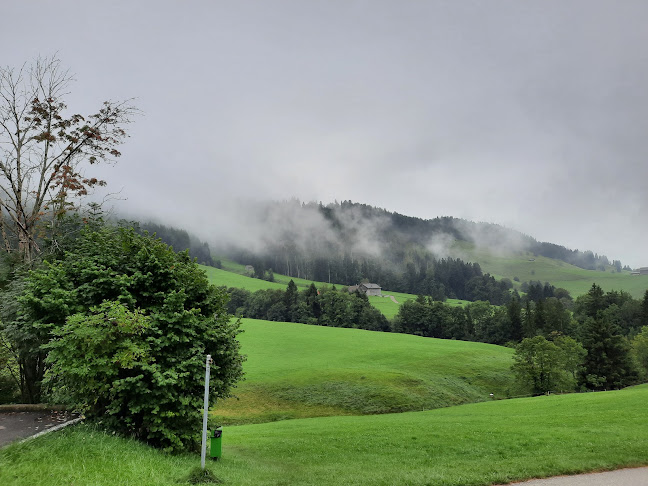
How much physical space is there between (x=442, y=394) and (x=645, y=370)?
2037 inches

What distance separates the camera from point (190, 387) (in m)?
15.7

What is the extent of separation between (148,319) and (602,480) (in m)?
17.5

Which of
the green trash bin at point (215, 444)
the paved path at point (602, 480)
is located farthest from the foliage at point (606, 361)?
the green trash bin at point (215, 444)

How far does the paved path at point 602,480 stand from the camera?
12.4 m

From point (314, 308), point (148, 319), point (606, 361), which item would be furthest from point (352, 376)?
point (314, 308)

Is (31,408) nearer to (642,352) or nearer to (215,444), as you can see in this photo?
(215,444)

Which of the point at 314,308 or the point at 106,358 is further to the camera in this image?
the point at 314,308

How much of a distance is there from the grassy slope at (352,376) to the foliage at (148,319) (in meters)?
26.2

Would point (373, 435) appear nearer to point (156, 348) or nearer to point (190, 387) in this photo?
point (190, 387)

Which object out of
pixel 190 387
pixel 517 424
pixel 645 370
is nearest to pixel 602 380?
pixel 645 370

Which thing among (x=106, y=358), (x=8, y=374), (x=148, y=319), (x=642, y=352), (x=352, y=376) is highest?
(x=148, y=319)

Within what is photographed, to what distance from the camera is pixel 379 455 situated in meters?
18.2

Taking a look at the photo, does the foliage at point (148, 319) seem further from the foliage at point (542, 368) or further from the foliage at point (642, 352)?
the foliage at point (642, 352)

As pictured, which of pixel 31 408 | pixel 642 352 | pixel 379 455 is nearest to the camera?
pixel 379 455
